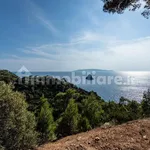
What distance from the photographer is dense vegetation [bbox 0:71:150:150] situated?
31.3 feet

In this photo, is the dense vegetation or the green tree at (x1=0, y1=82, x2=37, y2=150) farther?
the dense vegetation

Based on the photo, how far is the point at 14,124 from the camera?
9.73m

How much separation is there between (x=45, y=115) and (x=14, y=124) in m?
17.2

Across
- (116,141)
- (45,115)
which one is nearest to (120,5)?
(116,141)

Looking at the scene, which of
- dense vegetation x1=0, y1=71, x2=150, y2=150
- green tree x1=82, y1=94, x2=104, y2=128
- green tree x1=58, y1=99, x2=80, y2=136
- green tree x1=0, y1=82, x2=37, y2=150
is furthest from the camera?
green tree x1=82, y1=94, x2=104, y2=128

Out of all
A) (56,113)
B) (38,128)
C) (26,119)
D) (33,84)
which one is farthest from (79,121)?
(33,84)

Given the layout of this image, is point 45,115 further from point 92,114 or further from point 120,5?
point 120,5

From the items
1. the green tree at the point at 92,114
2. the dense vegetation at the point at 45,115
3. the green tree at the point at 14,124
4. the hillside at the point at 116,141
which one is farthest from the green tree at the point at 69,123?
the hillside at the point at 116,141

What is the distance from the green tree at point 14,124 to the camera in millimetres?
9148

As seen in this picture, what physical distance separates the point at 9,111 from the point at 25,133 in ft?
3.88

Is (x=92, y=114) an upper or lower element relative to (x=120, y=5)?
lower

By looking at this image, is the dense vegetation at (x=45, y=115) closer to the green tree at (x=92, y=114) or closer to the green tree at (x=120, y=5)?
the green tree at (x=92, y=114)

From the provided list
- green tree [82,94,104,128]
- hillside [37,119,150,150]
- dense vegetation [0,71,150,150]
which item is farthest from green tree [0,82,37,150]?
green tree [82,94,104,128]

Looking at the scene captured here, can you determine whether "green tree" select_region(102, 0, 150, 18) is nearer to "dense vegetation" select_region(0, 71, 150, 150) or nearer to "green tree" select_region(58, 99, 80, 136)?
"dense vegetation" select_region(0, 71, 150, 150)
